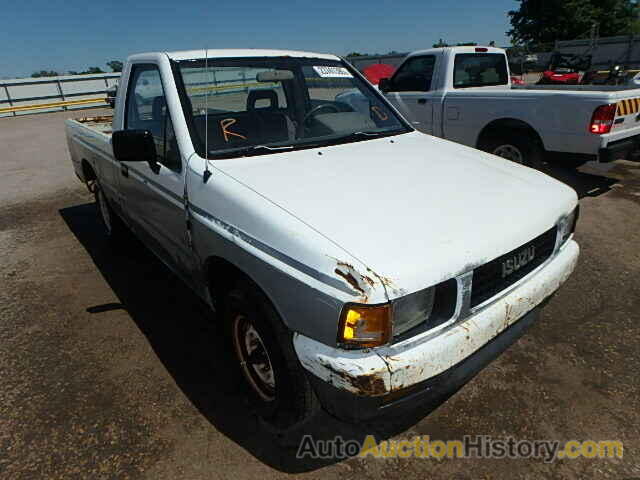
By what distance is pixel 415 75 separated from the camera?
22.5 ft

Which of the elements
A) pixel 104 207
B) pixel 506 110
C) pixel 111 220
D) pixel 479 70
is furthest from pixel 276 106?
pixel 479 70

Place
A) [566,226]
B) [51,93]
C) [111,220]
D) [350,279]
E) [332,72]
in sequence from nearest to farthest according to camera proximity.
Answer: [350,279] < [566,226] < [332,72] < [111,220] < [51,93]

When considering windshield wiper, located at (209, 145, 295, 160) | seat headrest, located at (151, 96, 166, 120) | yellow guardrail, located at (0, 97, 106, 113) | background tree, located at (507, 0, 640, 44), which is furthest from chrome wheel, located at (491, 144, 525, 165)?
background tree, located at (507, 0, 640, 44)

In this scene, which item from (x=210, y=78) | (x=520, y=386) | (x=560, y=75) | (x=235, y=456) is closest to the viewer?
(x=235, y=456)

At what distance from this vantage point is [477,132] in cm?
616

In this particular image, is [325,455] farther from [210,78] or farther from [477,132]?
[477,132]

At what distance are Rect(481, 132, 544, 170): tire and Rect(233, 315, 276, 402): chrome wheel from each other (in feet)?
15.5

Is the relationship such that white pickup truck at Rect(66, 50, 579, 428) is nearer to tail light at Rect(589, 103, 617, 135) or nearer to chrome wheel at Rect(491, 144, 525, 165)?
tail light at Rect(589, 103, 617, 135)

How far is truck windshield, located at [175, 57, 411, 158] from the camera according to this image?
2656 millimetres

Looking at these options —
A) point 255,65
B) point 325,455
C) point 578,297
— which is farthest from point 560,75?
point 325,455

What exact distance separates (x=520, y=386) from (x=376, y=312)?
4.98 feet

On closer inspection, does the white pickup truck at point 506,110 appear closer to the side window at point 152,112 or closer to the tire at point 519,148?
the tire at point 519,148

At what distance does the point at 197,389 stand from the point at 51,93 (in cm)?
2418

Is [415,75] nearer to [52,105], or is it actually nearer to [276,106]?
[276,106]
